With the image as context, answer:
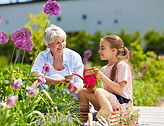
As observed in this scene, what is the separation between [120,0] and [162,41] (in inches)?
227

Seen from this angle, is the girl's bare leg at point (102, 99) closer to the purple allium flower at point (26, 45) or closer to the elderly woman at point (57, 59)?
the elderly woman at point (57, 59)

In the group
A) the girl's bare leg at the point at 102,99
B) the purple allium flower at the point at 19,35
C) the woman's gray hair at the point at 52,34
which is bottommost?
the girl's bare leg at the point at 102,99

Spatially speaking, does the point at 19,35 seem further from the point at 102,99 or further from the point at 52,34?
the point at 102,99

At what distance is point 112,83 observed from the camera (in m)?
2.77

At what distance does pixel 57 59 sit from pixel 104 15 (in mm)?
16198

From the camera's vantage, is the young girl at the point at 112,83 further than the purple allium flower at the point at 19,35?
Yes

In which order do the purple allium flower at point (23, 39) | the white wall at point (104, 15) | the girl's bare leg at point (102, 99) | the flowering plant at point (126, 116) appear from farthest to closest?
the white wall at point (104, 15), the girl's bare leg at point (102, 99), the flowering plant at point (126, 116), the purple allium flower at point (23, 39)

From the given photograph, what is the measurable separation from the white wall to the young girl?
49.3ft

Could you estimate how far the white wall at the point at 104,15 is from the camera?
18.2 m

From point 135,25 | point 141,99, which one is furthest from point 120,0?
point 141,99

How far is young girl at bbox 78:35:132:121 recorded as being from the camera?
2.69 metres

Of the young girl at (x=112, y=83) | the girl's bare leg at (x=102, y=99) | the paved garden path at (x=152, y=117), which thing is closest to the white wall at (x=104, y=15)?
the paved garden path at (x=152, y=117)

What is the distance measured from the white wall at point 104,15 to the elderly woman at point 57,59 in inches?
588

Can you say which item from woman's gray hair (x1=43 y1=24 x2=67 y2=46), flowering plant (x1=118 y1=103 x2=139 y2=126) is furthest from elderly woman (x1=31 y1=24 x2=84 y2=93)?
flowering plant (x1=118 y1=103 x2=139 y2=126)
